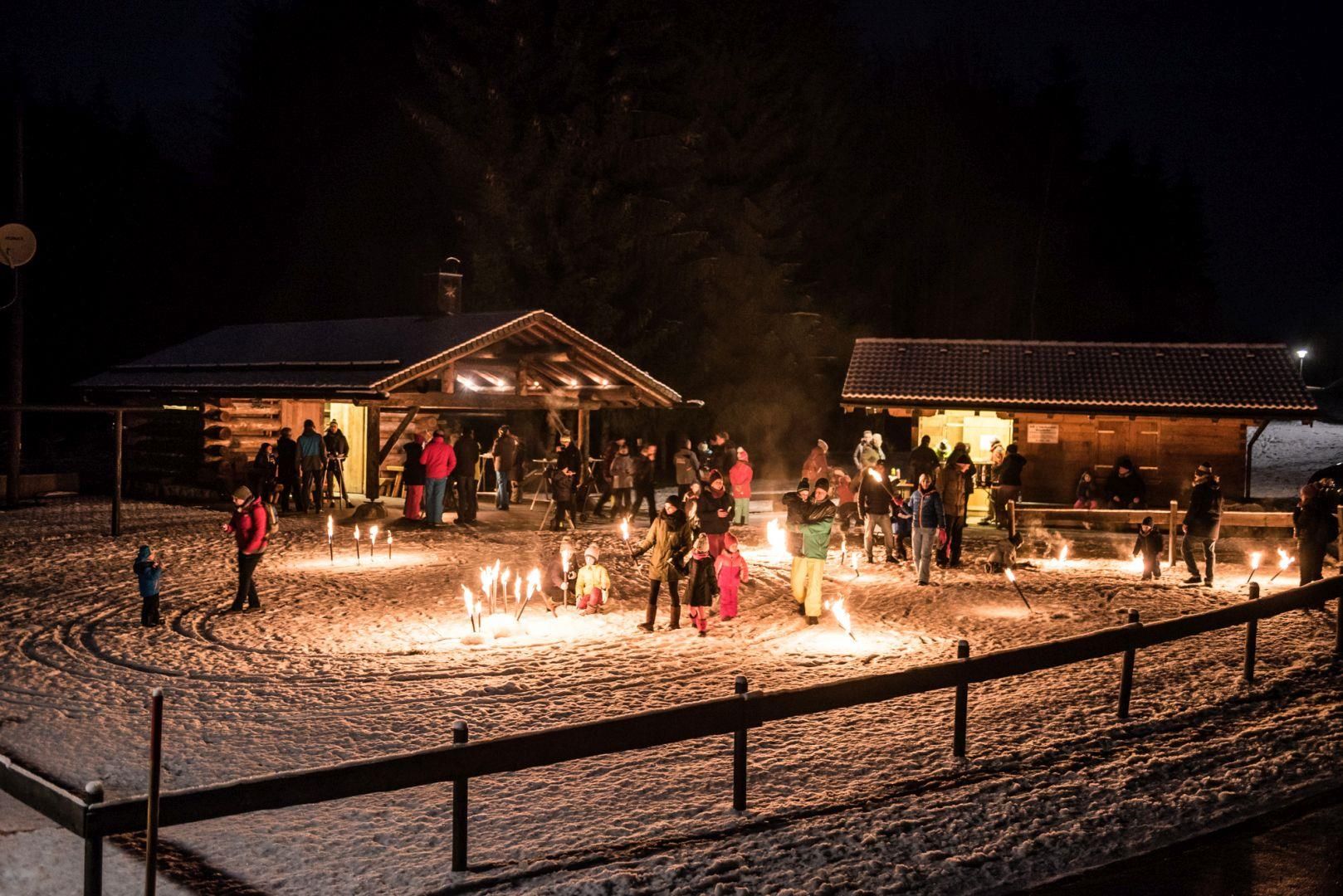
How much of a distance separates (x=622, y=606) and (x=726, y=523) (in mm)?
2045

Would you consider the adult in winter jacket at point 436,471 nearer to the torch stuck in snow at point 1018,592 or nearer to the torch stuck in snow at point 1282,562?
the torch stuck in snow at point 1018,592

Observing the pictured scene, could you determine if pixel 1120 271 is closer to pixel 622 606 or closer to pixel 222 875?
pixel 622 606

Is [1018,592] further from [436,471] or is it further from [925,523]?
[436,471]

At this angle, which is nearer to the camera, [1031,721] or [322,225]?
[1031,721]

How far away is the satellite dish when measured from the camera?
2231cm

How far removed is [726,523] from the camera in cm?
1337

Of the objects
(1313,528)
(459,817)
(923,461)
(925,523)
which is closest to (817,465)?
(923,461)

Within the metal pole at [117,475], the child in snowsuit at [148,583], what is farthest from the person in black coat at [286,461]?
the child in snowsuit at [148,583]

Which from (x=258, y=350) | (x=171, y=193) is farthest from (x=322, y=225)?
(x=258, y=350)

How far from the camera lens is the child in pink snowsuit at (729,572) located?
43.2 feet

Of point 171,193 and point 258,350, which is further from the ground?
point 171,193

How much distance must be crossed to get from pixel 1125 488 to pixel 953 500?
8866 millimetres

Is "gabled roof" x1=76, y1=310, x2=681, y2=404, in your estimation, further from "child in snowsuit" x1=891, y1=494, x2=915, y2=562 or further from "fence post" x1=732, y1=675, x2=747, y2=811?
"fence post" x1=732, y1=675, x2=747, y2=811

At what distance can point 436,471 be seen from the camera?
72.1 ft
